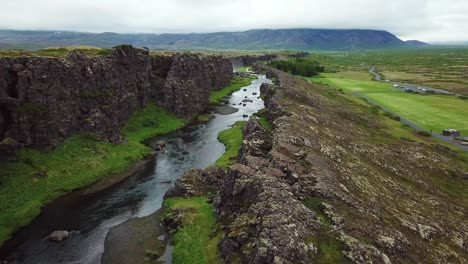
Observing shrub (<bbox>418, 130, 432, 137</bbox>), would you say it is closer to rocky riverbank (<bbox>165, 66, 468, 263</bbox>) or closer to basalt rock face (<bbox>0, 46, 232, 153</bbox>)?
rocky riverbank (<bbox>165, 66, 468, 263</bbox>)

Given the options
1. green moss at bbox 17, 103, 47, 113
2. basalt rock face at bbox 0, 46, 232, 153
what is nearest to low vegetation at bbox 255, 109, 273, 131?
basalt rock face at bbox 0, 46, 232, 153

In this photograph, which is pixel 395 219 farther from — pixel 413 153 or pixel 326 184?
pixel 413 153

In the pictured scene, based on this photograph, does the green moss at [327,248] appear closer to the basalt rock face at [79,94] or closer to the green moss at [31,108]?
the basalt rock face at [79,94]

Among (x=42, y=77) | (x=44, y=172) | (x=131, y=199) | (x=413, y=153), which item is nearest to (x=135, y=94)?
(x=42, y=77)

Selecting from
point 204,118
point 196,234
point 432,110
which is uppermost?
point 432,110

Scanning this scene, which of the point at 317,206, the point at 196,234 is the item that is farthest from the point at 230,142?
the point at 317,206

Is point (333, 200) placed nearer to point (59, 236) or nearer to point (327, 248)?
point (327, 248)
